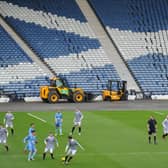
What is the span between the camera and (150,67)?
60.8 metres

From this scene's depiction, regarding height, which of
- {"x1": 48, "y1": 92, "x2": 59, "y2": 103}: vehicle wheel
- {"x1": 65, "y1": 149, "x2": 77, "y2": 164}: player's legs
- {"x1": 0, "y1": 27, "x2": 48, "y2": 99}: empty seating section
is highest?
{"x1": 0, "y1": 27, "x2": 48, "y2": 99}: empty seating section

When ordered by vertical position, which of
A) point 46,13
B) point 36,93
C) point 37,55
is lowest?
point 36,93

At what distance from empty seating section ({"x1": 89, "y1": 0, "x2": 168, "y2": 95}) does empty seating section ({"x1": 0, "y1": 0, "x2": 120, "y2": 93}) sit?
2426 mm

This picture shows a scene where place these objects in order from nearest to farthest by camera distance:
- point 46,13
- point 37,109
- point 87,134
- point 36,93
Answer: point 87,134 → point 37,109 → point 36,93 → point 46,13

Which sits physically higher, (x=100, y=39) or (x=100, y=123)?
(x=100, y=39)

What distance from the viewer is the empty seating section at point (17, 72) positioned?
183 ft

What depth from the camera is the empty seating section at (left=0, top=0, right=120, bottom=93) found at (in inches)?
2301

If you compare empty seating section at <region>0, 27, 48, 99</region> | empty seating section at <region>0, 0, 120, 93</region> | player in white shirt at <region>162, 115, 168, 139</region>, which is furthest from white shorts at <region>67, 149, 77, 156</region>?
empty seating section at <region>0, 0, 120, 93</region>

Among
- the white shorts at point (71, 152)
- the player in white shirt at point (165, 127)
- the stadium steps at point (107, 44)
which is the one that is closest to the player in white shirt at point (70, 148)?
the white shorts at point (71, 152)

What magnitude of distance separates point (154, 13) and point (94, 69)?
34.9 feet

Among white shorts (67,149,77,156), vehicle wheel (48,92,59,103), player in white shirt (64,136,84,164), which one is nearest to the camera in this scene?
player in white shirt (64,136,84,164)

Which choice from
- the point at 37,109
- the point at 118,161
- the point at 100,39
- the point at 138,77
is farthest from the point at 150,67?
the point at 118,161

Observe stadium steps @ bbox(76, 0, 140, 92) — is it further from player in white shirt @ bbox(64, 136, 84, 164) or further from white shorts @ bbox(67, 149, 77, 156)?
white shorts @ bbox(67, 149, 77, 156)

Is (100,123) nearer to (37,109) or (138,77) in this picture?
(37,109)
